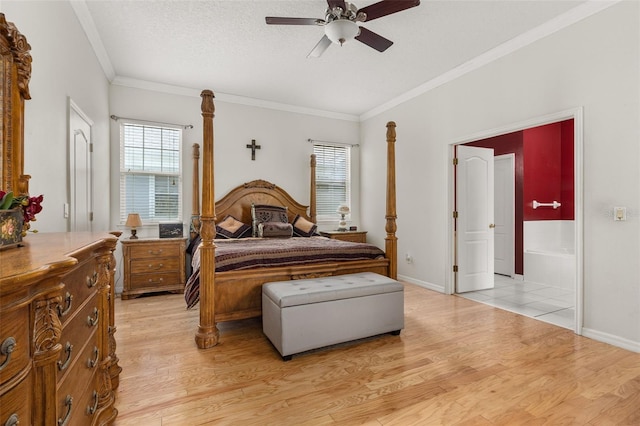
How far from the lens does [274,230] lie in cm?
450

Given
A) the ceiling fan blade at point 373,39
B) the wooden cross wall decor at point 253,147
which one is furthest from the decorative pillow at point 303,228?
the ceiling fan blade at point 373,39

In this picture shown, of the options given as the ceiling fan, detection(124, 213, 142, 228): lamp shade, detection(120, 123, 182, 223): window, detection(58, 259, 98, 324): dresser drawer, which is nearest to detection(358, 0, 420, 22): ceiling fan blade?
the ceiling fan

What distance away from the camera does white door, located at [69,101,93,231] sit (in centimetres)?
267

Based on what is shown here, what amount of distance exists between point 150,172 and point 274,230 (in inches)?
77.2

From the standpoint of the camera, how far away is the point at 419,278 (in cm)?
476

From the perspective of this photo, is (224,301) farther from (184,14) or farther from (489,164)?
(489,164)

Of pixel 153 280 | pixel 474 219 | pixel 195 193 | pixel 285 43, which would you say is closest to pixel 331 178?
pixel 195 193

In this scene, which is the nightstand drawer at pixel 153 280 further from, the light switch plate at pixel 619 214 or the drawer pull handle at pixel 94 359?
the light switch plate at pixel 619 214

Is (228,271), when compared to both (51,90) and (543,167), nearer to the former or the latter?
(51,90)

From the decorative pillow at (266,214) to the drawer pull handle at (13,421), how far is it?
3952 mm

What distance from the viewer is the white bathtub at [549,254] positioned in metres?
4.57

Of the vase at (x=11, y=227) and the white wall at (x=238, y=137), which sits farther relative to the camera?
the white wall at (x=238, y=137)

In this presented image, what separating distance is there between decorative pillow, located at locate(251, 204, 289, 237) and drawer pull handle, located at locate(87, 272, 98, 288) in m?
3.19

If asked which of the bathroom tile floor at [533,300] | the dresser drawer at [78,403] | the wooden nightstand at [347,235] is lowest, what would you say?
the bathroom tile floor at [533,300]
